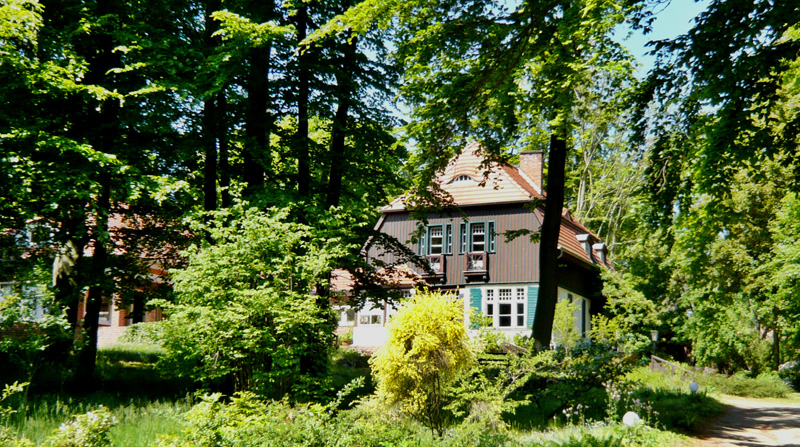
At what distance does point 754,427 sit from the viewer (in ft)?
46.3

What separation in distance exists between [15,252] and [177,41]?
541cm

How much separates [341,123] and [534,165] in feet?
66.7

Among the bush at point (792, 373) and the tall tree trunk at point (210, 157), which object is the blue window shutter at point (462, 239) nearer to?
the bush at point (792, 373)

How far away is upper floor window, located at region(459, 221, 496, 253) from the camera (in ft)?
103

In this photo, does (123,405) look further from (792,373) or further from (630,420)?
(792,373)

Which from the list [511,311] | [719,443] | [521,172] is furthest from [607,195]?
[719,443]

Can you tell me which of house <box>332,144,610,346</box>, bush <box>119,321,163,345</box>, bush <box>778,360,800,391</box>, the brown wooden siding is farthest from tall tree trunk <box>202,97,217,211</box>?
bush <box>778,360,800,391</box>

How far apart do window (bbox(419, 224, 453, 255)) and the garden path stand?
1564 centimetres

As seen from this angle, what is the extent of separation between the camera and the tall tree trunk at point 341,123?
15836 millimetres

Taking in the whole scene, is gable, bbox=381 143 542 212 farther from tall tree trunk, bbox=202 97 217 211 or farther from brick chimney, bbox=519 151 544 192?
tall tree trunk, bbox=202 97 217 211

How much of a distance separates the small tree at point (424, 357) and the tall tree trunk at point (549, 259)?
244 centimetres

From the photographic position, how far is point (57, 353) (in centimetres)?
1396

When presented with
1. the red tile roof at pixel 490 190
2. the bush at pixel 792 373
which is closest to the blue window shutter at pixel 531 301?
the red tile roof at pixel 490 190

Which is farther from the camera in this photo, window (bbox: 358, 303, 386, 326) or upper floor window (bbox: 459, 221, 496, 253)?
window (bbox: 358, 303, 386, 326)
